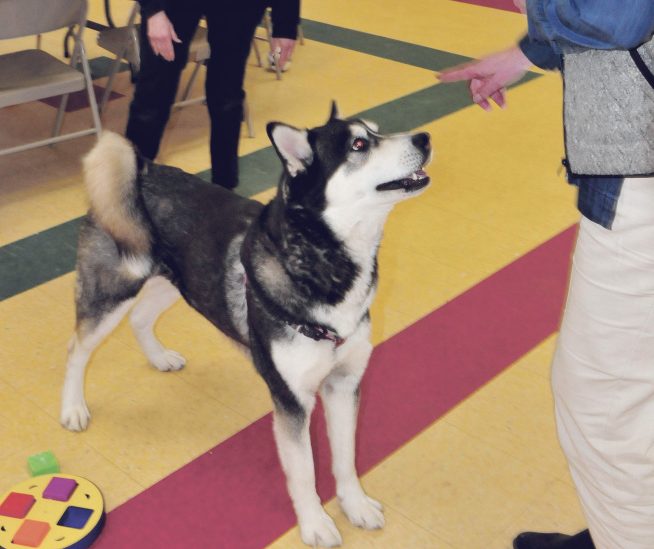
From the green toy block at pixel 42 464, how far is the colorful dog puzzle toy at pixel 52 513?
5cm

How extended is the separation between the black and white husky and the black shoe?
392mm

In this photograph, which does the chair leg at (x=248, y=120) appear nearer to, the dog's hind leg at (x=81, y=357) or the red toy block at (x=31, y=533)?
the dog's hind leg at (x=81, y=357)

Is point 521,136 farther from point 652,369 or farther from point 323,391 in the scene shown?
point 652,369

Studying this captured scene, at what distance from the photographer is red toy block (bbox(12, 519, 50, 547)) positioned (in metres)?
2.18

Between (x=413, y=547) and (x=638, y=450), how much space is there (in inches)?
31.1

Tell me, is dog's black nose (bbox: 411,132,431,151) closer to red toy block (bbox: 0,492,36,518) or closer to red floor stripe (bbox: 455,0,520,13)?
red toy block (bbox: 0,492,36,518)

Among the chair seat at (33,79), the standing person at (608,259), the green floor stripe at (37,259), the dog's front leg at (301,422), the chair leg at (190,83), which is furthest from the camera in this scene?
the chair leg at (190,83)

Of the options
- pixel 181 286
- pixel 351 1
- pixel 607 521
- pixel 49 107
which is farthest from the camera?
pixel 351 1

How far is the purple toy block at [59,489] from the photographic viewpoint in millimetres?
2305

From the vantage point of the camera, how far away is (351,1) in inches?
294

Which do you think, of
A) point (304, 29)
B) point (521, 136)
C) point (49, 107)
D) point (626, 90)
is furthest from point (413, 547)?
point (304, 29)

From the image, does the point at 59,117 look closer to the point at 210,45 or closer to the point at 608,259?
the point at 210,45

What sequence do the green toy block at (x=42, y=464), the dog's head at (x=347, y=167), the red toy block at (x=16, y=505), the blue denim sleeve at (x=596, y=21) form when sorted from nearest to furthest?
the blue denim sleeve at (x=596, y=21) < the dog's head at (x=347, y=167) < the red toy block at (x=16, y=505) < the green toy block at (x=42, y=464)

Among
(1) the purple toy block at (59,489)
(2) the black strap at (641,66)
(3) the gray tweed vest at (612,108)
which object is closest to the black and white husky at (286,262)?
(1) the purple toy block at (59,489)
